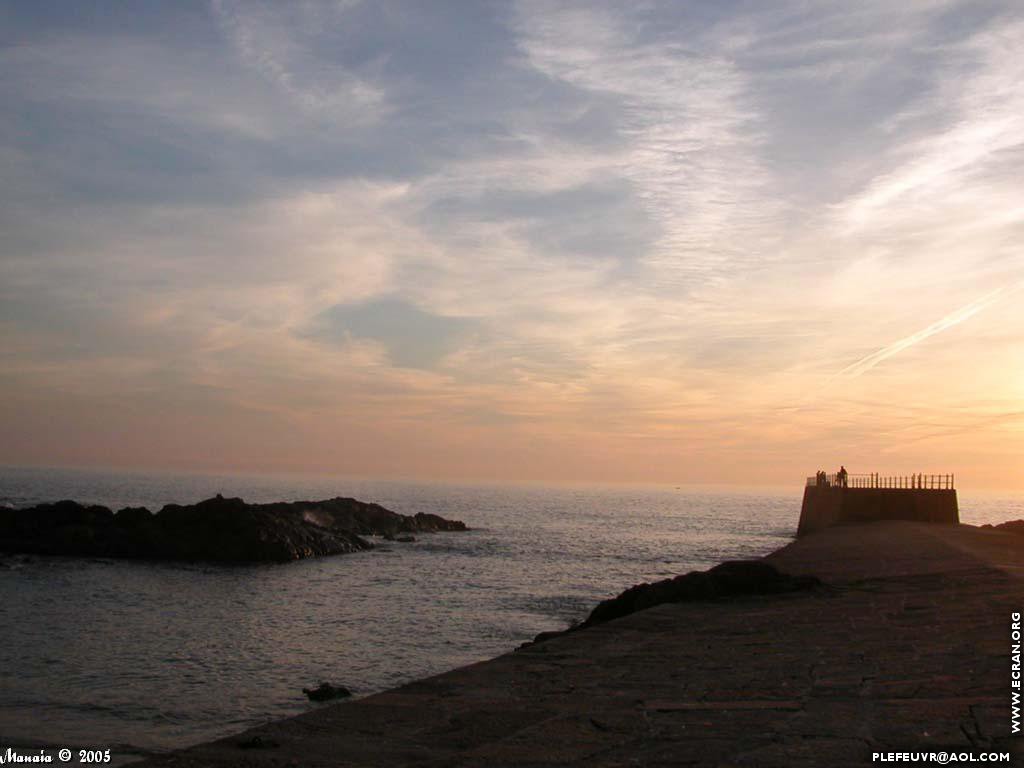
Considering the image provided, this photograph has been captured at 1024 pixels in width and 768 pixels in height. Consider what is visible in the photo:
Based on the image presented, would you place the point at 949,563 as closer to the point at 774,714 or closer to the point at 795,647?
the point at 795,647

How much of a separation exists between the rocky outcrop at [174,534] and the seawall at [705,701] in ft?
94.9

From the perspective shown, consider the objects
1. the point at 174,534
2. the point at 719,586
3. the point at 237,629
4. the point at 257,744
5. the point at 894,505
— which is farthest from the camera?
the point at 894,505

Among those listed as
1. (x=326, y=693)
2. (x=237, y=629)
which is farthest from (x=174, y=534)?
(x=326, y=693)

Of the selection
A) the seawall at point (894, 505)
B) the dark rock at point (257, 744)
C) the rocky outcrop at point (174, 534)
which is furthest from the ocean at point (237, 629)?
the seawall at point (894, 505)

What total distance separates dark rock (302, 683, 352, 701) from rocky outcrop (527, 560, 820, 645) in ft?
12.3

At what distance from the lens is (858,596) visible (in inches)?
594

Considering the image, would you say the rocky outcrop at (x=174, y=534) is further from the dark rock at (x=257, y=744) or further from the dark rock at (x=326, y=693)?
the dark rock at (x=257, y=744)

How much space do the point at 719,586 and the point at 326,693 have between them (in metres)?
7.43

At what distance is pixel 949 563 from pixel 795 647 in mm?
10582

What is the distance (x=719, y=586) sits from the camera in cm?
1627

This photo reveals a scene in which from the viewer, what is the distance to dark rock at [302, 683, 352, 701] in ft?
44.5

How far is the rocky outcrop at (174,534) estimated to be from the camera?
3778cm

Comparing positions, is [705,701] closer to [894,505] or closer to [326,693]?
[326,693]

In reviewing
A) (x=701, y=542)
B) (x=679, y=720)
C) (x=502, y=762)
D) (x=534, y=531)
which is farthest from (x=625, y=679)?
(x=534, y=531)
